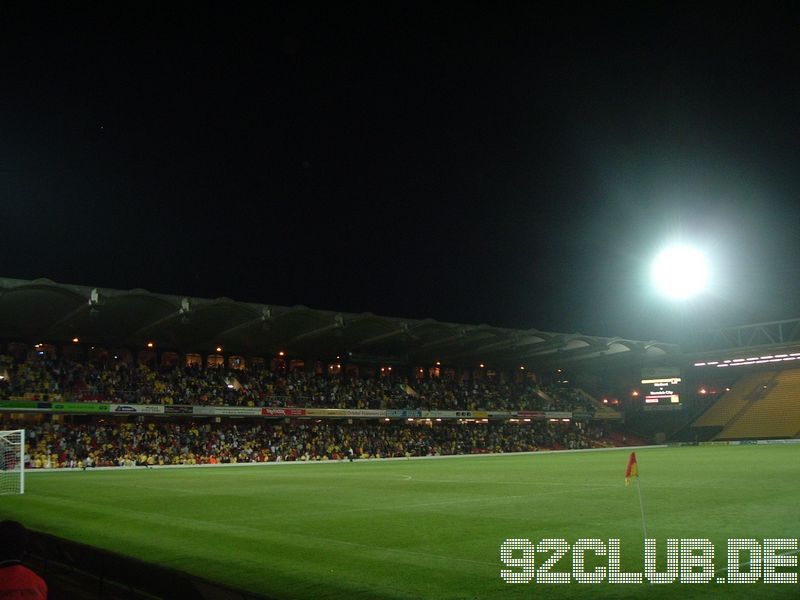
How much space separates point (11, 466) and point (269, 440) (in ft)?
82.1

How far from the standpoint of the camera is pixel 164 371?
177ft

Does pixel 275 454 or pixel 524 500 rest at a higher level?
pixel 524 500

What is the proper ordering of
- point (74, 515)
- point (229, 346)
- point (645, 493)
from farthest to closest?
point (229, 346), point (645, 493), point (74, 515)

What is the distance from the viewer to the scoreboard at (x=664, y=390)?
250 feet

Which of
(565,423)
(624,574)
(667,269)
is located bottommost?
(565,423)

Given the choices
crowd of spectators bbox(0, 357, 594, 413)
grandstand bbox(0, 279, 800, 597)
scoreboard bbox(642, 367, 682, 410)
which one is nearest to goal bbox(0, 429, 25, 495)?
grandstand bbox(0, 279, 800, 597)

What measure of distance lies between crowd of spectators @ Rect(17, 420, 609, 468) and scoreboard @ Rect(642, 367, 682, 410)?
744 cm

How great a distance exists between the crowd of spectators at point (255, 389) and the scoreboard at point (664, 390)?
266 inches

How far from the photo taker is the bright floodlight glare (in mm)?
54406

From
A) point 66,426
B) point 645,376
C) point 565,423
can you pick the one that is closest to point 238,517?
point 66,426

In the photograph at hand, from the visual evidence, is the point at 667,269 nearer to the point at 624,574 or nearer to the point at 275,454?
the point at 275,454

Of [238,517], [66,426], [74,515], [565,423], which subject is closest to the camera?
[238,517]

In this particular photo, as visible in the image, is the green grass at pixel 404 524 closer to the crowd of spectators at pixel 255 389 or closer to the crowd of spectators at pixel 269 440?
the crowd of spectators at pixel 269 440

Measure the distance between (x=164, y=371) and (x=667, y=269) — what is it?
39.5 m
